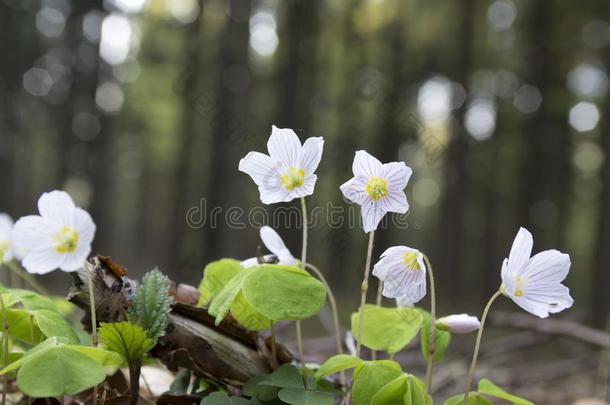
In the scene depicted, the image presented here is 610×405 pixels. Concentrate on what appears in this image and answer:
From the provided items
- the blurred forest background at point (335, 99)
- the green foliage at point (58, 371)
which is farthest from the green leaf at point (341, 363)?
the blurred forest background at point (335, 99)

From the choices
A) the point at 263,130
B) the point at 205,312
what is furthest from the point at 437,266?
the point at 205,312

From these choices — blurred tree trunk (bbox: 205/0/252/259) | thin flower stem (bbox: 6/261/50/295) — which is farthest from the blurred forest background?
thin flower stem (bbox: 6/261/50/295)

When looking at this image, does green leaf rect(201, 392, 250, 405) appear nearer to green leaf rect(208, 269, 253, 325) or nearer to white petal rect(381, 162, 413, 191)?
green leaf rect(208, 269, 253, 325)

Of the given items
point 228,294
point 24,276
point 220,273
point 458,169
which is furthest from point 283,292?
point 458,169

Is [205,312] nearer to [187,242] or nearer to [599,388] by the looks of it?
[599,388]

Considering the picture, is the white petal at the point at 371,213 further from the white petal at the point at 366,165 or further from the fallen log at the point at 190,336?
the fallen log at the point at 190,336

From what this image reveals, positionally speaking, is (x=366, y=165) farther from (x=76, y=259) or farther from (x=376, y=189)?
(x=76, y=259)
